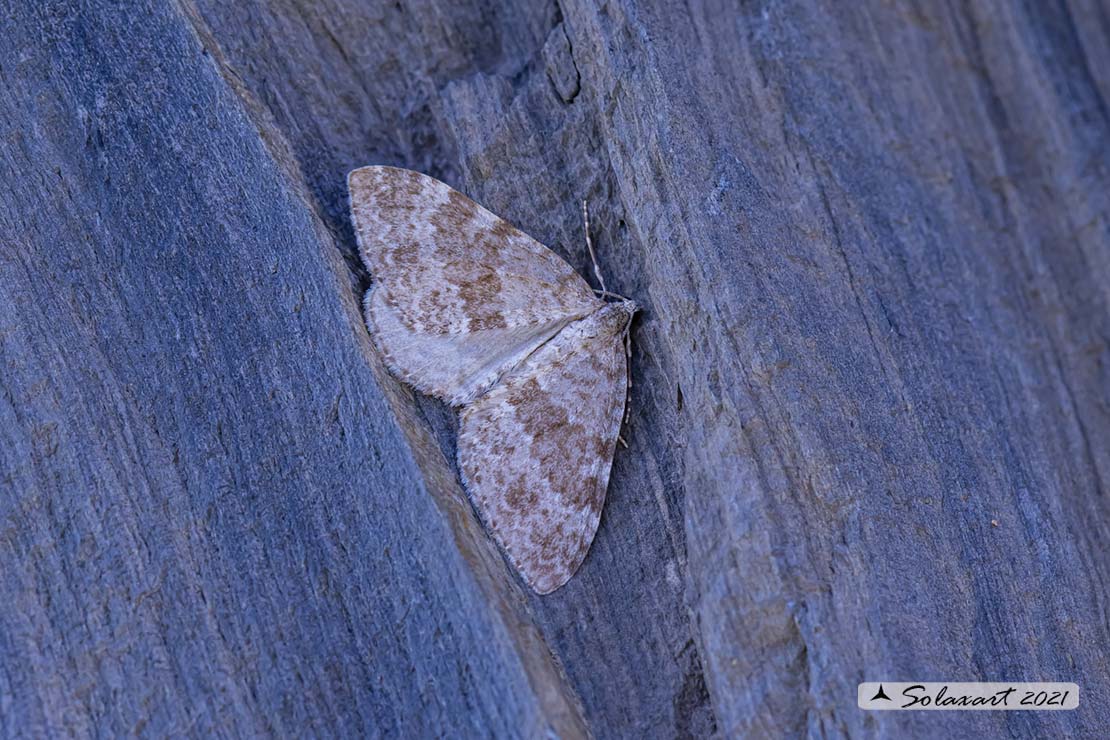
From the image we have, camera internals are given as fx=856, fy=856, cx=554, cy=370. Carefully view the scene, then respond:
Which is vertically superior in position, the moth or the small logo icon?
the moth

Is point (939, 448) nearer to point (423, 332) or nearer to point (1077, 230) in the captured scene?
point (1077, 230)

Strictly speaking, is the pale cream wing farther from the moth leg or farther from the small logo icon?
the small logo icon

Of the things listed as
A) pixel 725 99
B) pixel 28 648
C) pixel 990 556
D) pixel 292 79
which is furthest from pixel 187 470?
pixel 990 556

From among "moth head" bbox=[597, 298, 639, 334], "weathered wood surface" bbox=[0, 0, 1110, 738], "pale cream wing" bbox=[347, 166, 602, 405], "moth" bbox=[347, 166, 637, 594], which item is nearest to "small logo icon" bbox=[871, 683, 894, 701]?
"weathered wood surface" bbox=[0, 0, 1110, 738]

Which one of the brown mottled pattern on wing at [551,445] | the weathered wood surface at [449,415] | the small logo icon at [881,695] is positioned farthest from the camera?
the brown mottled pattern on wing at [551,445]

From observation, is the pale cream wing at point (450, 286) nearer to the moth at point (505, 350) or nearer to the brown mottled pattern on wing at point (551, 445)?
the moth at point (505, 350)

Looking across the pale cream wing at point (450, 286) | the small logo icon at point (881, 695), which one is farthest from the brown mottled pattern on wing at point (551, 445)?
the small logo icon at point (881, 695)

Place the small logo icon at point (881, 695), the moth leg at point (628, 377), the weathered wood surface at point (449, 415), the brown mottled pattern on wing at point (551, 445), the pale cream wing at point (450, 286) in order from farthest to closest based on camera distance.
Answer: the moth leg at point (628, 377)
the pale cream wing at point (450, 286)
the brown mottled pattern on wing at point (551, 445)
the weathered wood surface at point (449, 415)
the small logo icon at point (881, 695)
